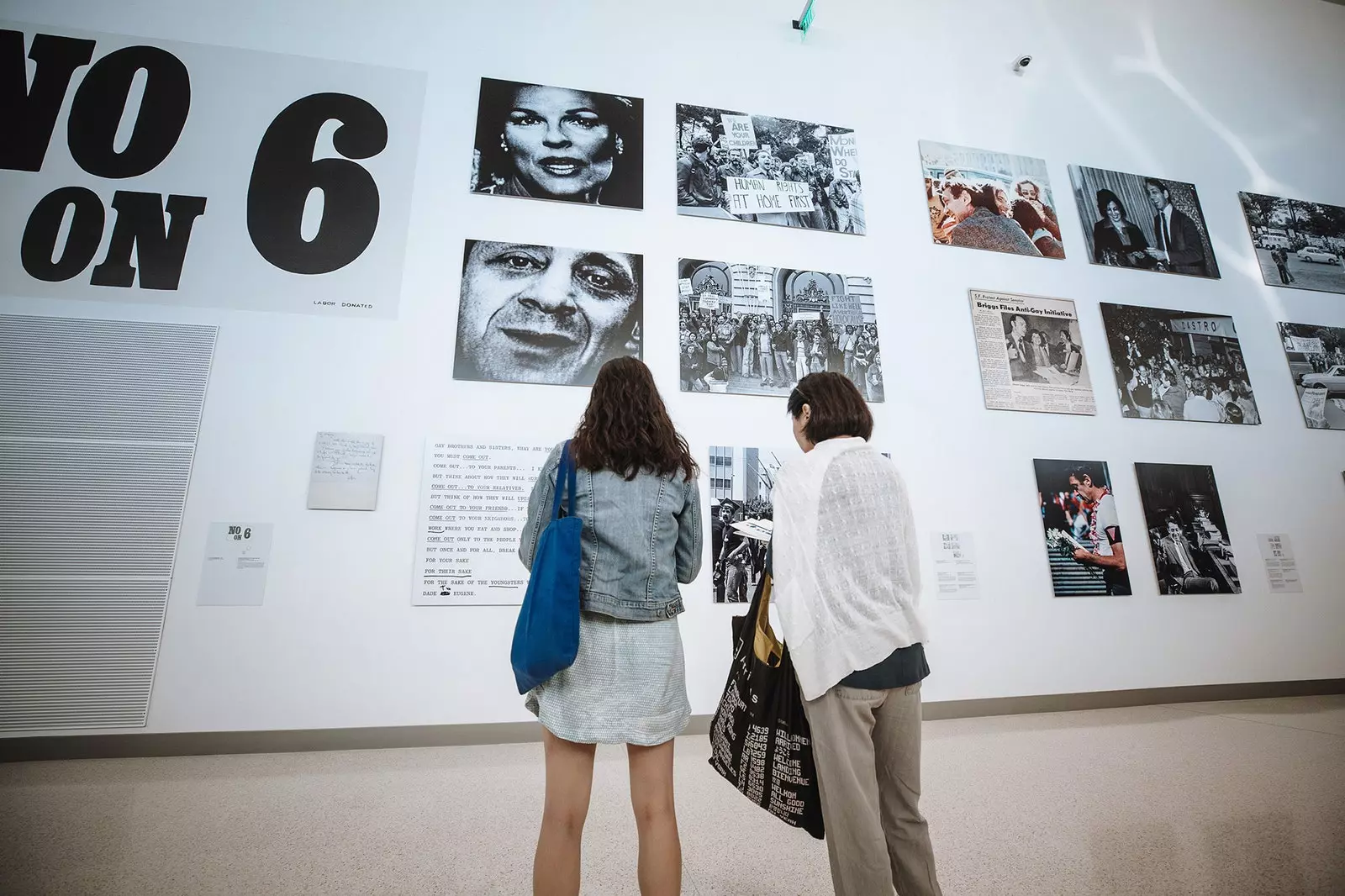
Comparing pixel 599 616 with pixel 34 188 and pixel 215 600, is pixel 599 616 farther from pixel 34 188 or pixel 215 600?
pixel 34 188

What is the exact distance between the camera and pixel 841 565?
4.12 feet

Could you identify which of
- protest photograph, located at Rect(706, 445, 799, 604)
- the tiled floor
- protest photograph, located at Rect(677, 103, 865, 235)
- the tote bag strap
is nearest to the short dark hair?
the tote bag strap

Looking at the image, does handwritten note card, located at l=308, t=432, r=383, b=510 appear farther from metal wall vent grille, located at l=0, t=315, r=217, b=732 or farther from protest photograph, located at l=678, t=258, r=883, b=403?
protest photograph, located at l=678, t=258, r=883, b=403

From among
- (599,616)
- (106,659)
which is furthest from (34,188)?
(599,616)

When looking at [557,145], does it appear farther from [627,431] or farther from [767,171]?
[627,431]

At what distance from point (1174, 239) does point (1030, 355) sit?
1.81 m

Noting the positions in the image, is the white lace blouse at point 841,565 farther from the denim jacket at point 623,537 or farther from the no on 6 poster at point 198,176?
the no on 6 poster at point 198,176

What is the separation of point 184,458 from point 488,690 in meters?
1.90

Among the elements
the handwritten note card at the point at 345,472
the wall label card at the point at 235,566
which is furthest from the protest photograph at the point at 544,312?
the wall label card at the point at 235,566

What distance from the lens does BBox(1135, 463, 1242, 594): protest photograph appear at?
11.7 feet

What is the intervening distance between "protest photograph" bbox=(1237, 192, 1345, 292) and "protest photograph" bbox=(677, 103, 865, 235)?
344 centimetres

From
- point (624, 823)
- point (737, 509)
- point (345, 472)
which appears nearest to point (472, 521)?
point (345, 472)

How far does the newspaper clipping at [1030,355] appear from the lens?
3.70 m

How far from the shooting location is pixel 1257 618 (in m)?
3.61
